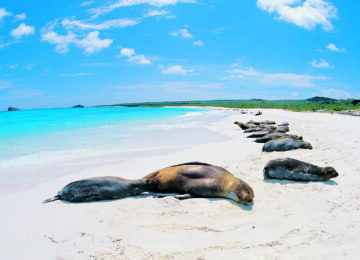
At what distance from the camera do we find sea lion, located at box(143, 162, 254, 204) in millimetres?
4914

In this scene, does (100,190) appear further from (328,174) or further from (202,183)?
(328,174)

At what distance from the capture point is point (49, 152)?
11102mm

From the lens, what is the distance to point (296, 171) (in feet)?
20.4

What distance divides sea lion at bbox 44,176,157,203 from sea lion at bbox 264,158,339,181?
3049 mm

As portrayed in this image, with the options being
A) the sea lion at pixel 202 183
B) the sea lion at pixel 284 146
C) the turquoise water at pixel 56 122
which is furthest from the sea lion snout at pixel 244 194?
the turquoise water at pixel 56 122

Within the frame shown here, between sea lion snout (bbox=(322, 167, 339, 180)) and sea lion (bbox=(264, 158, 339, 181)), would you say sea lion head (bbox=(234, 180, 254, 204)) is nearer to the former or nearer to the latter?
sea lion (bbox=(264, 158, 339, 181))

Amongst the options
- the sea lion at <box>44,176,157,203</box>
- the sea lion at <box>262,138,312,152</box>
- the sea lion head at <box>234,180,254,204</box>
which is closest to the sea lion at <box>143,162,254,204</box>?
the sea lion head at <box>234,180,254,204</box>

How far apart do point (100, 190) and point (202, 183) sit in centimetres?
207

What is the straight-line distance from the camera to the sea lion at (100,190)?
17.0 ft

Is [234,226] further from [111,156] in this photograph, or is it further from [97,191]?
[111,156]

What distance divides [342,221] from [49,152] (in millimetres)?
10760

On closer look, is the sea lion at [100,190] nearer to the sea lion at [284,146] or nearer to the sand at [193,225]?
the sand at [193,225]

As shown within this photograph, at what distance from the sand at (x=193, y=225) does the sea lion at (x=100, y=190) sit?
21cm

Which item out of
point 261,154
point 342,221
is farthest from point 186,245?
point 261,154
